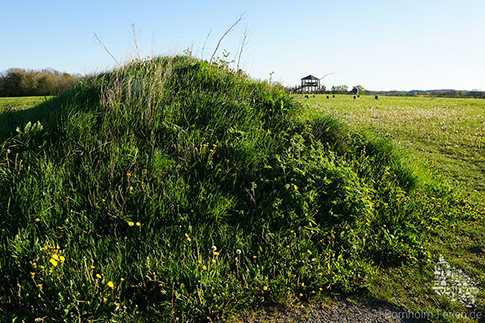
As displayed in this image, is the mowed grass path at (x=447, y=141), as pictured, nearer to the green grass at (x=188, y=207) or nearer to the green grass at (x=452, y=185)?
the green grass at (x=452, y=185)

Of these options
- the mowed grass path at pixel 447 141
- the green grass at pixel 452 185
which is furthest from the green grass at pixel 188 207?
the mowed grass path at pixel 447 141

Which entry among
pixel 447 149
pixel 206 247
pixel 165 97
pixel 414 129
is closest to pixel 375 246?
pixel 206 247

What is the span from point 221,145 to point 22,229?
2.77 metres

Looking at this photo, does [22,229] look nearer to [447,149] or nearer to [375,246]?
[375,246]

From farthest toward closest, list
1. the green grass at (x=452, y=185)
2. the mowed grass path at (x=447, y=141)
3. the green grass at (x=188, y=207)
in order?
the mowed grass path at (x=447, y=141) → the green grass at (x=452, y=185) → the green grass at (x=188, y=207)

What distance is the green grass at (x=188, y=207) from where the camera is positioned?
3.06 m

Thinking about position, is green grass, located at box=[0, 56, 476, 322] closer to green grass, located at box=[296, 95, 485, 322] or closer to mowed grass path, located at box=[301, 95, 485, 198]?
green grass, located at box=[296, 95, 485, 322]

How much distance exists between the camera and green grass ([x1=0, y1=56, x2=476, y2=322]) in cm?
306

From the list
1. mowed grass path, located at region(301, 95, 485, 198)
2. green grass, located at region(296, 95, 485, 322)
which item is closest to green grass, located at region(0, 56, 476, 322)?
green grass, located at region(296, 95, 485, 322)

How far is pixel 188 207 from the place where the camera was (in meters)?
3.91

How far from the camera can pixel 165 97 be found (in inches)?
212

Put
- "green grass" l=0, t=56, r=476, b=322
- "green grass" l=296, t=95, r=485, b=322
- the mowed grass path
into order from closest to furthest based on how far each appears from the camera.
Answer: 1. "green grass" l=0, t=56, r=476, b=322
2. "green grass" l=296, t=95, r=485, b=322
3. the mowed grass path

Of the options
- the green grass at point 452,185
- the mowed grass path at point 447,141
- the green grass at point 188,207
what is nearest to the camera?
the green grass at point 188,207

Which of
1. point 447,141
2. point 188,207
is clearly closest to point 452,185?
point 447,141
